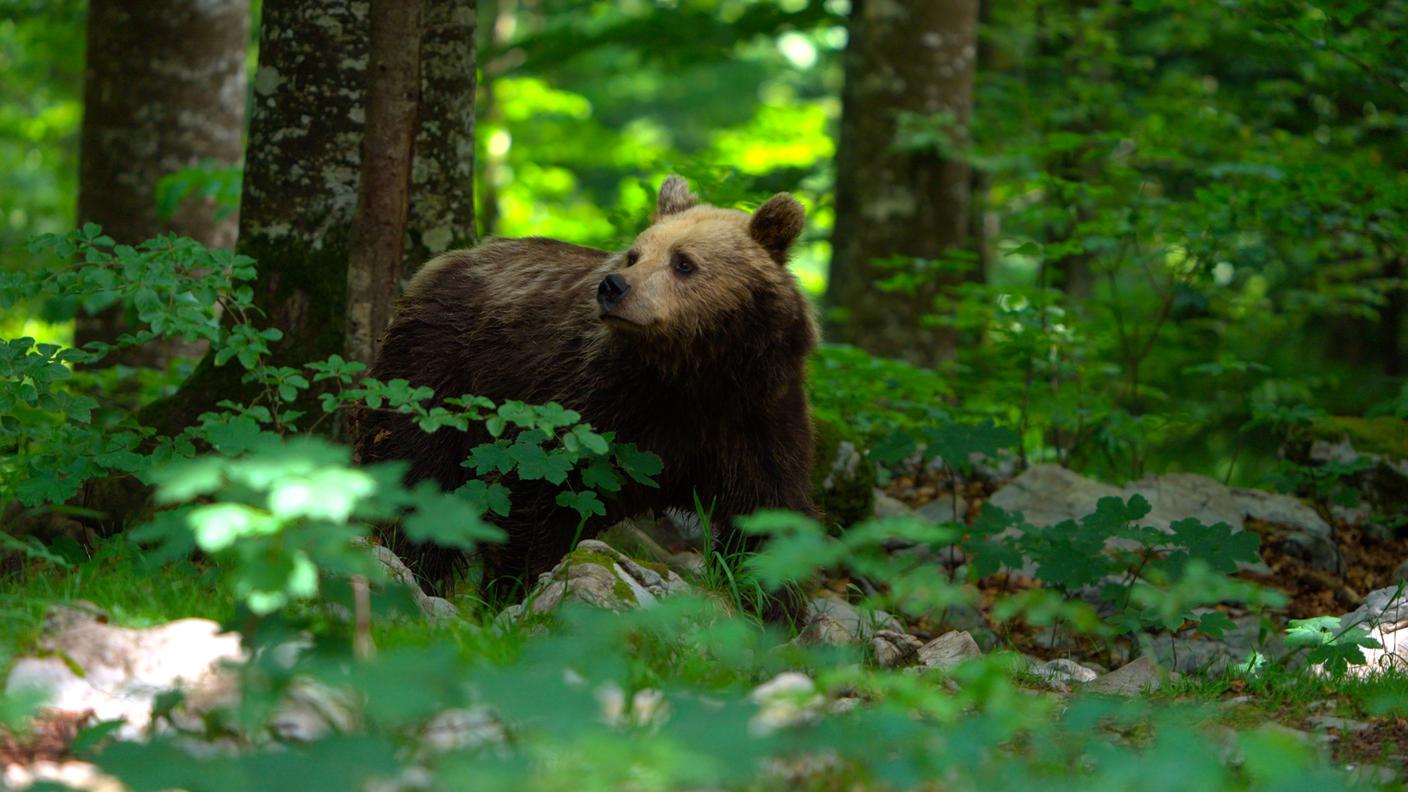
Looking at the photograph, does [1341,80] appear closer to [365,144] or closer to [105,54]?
[365,144]

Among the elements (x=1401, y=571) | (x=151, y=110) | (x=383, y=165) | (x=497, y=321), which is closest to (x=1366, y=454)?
(x=1401, y=571)

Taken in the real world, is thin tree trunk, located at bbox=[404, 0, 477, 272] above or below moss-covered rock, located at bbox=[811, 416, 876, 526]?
above

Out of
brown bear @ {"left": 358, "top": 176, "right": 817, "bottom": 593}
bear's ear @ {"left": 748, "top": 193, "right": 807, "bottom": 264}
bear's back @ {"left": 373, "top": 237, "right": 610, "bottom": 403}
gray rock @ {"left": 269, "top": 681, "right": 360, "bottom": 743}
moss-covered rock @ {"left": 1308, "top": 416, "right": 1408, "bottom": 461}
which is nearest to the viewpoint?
gray rock @ {"left": 269, "top": 681, "right": 360, "bottom": 743}

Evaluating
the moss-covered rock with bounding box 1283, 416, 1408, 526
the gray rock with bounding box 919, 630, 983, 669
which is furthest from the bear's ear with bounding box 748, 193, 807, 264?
the moss-covered rock with bounding box 1283, 416, 1408, 526

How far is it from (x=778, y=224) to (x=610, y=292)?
90cm

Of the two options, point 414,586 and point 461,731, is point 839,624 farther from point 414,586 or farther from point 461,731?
point 461,731

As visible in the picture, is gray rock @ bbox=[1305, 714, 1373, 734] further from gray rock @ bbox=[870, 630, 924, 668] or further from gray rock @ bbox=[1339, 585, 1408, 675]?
gray rock @ bbox=[870, 630, 924, 668]

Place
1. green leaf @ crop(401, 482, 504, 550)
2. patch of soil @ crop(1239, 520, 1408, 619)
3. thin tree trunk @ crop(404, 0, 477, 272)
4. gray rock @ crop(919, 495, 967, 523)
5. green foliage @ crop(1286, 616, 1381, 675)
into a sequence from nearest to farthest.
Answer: green leaf @ crop(401, 482, 504, 550) → green foliage @ crop(1286, 616, 1381, 675) → thin tree trunk @ crop(404, 0, 477, 272) → patch of soil @ crop(1239, 520, 1408, 619) → gray rock @ crop(919, 495, 967, 523)

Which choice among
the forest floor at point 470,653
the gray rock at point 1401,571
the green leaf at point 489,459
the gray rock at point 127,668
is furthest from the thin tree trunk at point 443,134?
the gray rock at point 1401,571

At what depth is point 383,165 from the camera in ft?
18.4

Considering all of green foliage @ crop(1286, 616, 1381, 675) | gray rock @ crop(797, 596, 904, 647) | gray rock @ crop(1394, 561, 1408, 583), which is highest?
green foliage @ crop(1286, 616, 1381, 675)

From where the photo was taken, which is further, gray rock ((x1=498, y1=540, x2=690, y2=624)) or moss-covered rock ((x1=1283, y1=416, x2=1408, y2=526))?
moss-covered rock ((x1=1283, y1=416, x2=1408, y2=526))

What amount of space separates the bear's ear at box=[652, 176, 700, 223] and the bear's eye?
0.59 meters

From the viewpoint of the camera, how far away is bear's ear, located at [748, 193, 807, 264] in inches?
221
